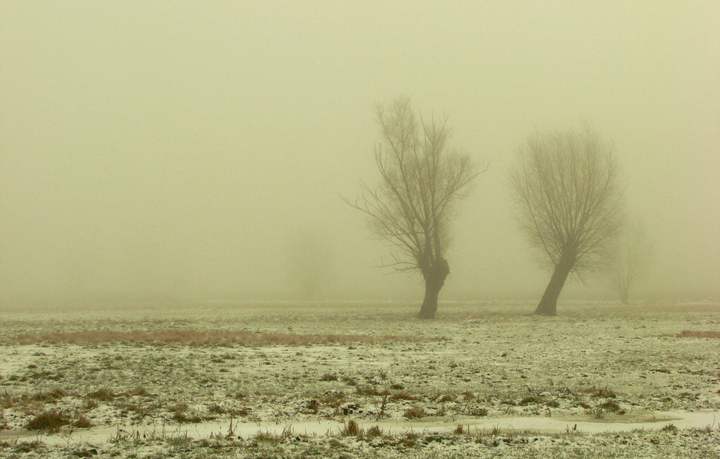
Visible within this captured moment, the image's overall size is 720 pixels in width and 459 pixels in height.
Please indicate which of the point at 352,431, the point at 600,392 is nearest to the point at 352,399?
the point at 352,431

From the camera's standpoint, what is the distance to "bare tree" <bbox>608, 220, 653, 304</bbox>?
2293 inches

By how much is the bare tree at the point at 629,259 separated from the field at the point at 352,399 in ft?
149

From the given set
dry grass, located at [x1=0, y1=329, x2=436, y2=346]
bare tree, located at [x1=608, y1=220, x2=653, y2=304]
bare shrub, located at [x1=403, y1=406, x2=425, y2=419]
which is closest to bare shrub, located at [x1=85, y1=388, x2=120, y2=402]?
bare shrub, located at [x1=403, y1=406, x2=425, y2=419]

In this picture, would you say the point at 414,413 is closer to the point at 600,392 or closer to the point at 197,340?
the point at 600,392

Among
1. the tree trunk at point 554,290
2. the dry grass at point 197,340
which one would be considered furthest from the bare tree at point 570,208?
the dry grass at point 197,340

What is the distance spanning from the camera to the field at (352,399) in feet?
21.8

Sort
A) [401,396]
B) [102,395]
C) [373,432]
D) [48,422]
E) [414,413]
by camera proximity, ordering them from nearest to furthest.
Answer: [373,432] → [48,422] → [414,413] → [102,395] → [401,396]

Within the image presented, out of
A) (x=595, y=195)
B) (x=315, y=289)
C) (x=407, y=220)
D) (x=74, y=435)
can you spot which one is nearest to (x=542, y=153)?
(x=595, y=195)

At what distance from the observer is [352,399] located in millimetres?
9391

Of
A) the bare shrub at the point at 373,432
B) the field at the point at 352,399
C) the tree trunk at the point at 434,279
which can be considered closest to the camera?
the field at the point at 352,399

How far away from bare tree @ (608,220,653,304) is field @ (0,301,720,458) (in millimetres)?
45407

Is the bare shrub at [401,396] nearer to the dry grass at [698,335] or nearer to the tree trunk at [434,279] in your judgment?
the dry grass at [698,335]

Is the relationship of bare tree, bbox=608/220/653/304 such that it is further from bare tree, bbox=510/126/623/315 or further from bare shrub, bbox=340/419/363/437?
bare shrub, bbox=340/419/363/437

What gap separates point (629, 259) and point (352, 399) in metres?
58.3
